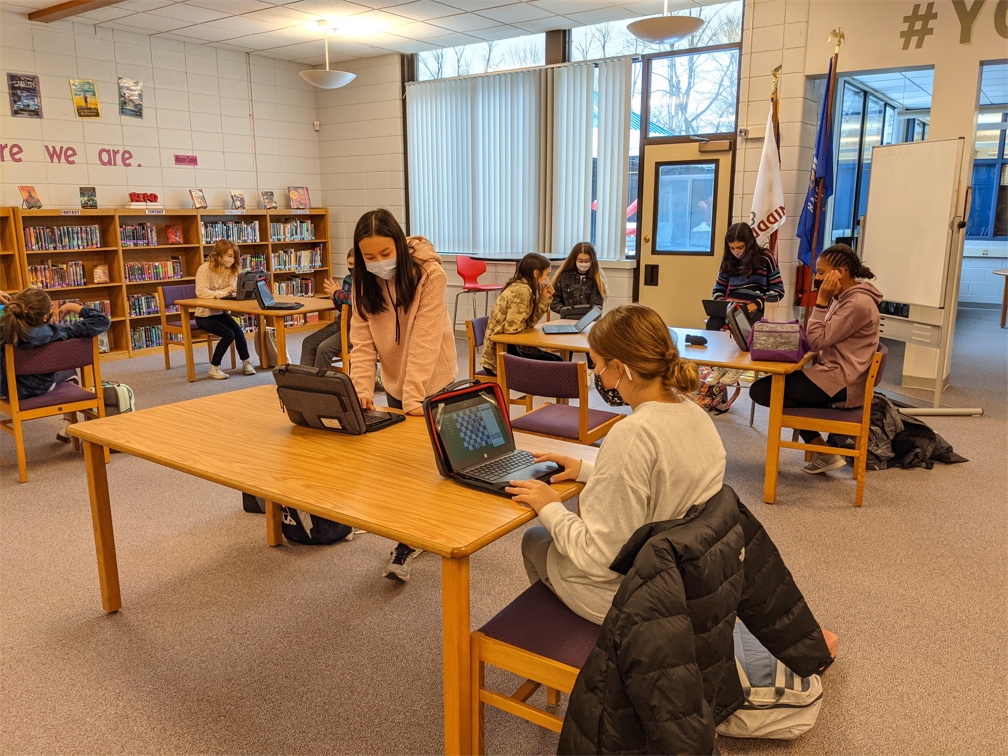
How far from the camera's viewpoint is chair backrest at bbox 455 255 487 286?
25.1 ft

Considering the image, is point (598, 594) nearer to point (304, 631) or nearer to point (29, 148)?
point (304, 631)

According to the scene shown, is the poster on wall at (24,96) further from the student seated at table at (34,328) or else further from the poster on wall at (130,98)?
the student seated at table at (34,328)

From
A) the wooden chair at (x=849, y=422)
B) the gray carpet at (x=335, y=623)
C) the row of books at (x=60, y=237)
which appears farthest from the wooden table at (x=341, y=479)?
the row of books at (x=60, y=237)

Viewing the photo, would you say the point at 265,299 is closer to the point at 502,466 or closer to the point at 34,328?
the point at 34,328

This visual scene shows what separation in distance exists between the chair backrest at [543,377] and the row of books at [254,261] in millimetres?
5580

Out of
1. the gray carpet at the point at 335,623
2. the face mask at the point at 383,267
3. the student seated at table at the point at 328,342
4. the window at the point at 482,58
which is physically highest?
the window at the point at 482,58

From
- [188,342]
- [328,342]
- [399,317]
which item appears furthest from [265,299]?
[399,317]

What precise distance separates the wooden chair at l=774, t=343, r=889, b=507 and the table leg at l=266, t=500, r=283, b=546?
231 centimetres

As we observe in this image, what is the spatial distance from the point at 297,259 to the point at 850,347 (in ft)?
21.6

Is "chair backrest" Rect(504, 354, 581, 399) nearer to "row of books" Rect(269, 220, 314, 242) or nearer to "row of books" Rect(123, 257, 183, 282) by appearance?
"row of books" Rect(123, 257, 183, 282)

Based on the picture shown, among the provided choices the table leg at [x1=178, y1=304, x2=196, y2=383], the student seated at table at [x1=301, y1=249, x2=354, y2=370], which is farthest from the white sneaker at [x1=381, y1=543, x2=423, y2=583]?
the table leg at [x1=178, y1=304, x2=196, y2=383]

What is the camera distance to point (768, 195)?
593 cm

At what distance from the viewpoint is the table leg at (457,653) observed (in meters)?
1.52

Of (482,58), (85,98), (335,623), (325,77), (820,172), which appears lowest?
(335,623)
